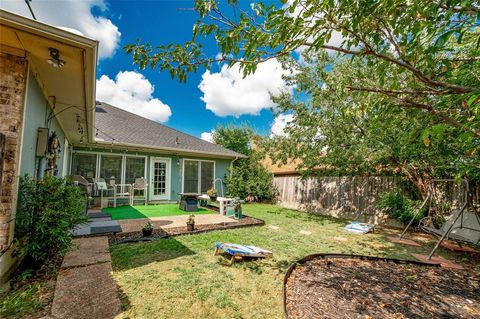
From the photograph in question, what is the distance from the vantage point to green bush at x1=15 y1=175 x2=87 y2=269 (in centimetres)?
298

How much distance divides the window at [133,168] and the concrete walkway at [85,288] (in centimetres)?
695

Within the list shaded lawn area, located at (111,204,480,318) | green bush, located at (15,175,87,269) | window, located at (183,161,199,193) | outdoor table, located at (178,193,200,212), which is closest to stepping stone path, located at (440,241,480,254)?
shaded lawn area, located at (111,204,480,318)

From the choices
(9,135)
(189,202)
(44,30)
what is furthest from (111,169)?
(44,30)

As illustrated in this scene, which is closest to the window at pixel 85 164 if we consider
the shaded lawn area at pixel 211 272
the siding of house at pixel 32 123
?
the siding of house at pixel 32 123

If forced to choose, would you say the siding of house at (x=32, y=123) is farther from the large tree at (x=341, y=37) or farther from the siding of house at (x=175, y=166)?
the siding of house at (x=175, y=166)

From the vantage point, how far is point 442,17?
173 cm

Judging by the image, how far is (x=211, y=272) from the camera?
3379 mm

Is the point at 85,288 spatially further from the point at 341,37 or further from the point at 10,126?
the point at 341,37

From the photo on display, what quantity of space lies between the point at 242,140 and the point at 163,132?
11.0m

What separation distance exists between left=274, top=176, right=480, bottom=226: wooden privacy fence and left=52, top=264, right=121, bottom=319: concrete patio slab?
8107mm

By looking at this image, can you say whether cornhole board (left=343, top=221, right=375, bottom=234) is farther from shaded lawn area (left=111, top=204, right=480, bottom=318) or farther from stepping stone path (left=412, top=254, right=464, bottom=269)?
stepping stone path (left=412, top=254, right=464, bottom=269)

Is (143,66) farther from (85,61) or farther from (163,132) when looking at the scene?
(163,132)

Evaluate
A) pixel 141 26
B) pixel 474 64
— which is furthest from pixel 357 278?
pixel 141 26

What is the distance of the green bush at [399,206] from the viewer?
6410 millimetres
